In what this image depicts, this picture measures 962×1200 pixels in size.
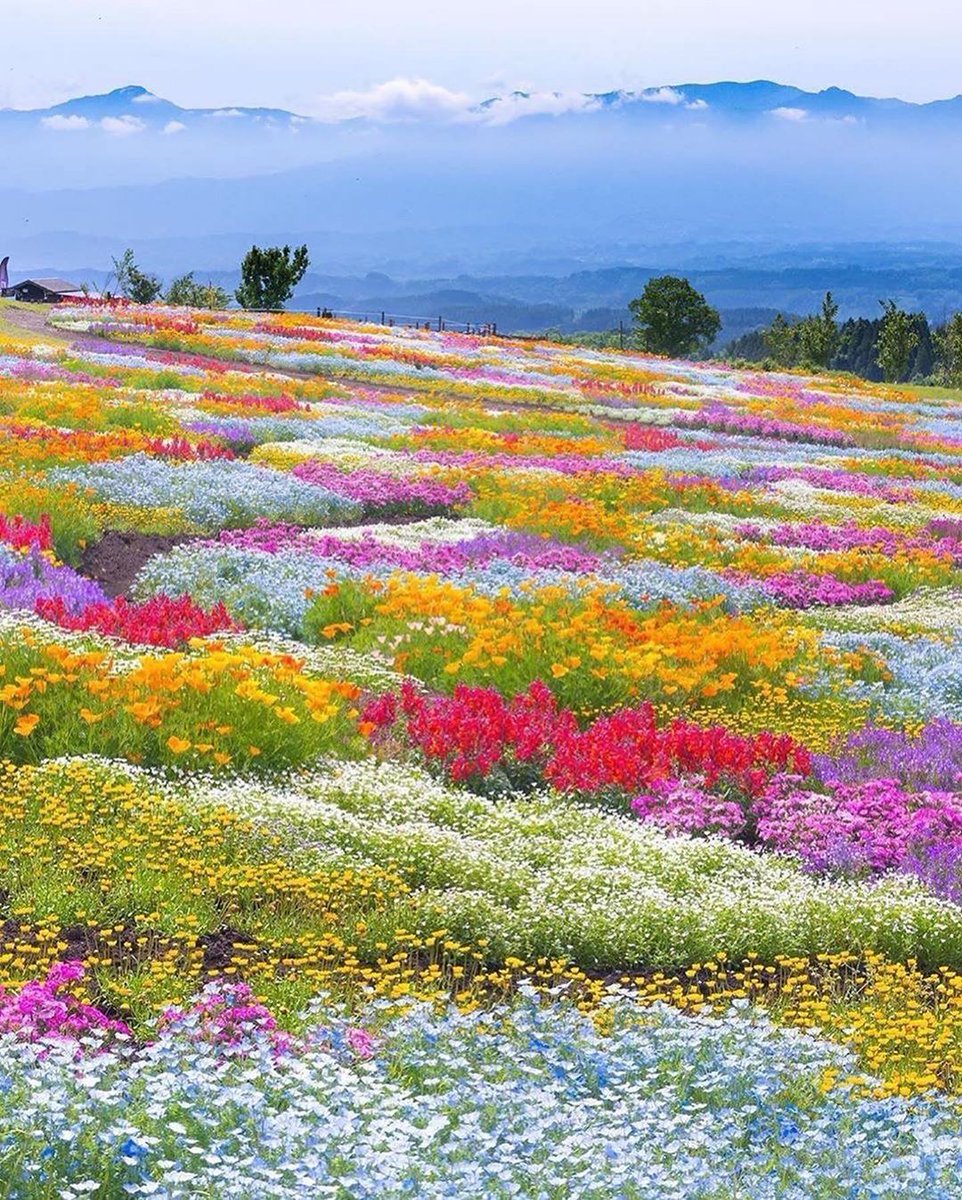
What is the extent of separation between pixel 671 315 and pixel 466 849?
107792 mm

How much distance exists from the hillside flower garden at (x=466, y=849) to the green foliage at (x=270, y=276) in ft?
228

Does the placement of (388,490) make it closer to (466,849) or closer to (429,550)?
(429,550)

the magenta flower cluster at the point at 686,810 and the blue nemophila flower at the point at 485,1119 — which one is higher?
the blue nemophila flower at the point at 485,1119

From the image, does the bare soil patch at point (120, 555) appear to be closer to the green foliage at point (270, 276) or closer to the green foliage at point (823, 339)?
the green foliage at point (270, 276)

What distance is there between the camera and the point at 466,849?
30.4 feet

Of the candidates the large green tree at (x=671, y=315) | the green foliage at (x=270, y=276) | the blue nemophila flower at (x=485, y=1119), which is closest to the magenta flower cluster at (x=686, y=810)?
the blue nemophila flower at (x=485, y=1119)

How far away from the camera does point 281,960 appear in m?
7.48

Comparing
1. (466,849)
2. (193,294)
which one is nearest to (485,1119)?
(466,849)

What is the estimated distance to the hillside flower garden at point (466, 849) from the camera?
5.31 m

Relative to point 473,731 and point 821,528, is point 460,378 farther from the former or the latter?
point 473,731

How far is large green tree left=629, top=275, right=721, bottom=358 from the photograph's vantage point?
371ft

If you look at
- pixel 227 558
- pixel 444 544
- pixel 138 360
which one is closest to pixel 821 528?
pixel 444 544

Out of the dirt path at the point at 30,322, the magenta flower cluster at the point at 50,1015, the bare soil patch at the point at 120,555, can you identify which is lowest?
the magenta flower cluster at the point at 50,1015

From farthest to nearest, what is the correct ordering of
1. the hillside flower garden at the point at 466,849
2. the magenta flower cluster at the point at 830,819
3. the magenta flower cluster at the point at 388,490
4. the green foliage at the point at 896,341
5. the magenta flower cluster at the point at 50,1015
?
the green foliage at the point at 896,341 < the magenta flower cluster at the point at 388,490 < the magenta flower cluster at the point at 830,819 < the magenta flower cluster at the point at 50,1015 < the hillside flower garden at the point at 466,849
